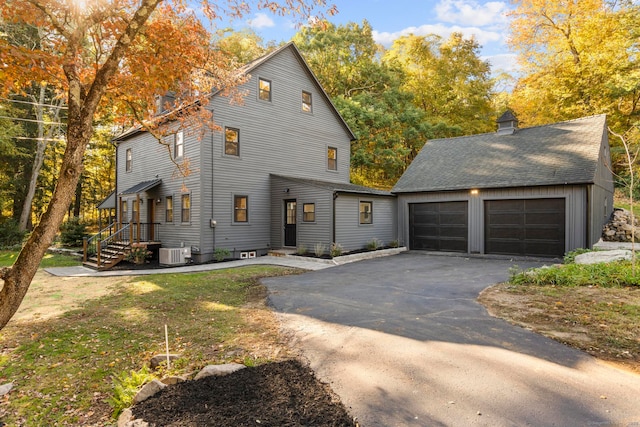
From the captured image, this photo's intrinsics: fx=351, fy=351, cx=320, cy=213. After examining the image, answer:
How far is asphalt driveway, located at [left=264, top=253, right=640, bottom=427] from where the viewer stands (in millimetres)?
3051

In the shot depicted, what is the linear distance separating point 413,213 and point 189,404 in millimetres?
14858

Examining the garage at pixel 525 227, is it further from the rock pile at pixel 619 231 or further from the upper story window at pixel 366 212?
the upper story window at pixel 366 212

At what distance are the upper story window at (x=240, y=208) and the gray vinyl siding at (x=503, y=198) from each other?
7352mm

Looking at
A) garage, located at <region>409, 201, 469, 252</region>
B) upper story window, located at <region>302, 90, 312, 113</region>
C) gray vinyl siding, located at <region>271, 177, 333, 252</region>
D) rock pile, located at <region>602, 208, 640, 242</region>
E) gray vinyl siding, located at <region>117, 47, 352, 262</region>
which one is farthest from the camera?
upper story window, located at <region>302, 90, 312, 113</region>

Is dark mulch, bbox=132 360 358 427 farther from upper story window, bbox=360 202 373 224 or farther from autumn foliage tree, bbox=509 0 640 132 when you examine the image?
autumn foliage tree, bbox=509 0 640 132

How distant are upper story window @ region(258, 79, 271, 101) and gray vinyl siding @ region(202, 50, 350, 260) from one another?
18 centimetres

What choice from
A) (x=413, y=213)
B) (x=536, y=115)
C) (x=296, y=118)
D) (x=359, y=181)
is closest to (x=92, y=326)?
(x=296, y=118)

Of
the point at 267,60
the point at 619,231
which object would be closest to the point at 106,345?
the point at 267,60

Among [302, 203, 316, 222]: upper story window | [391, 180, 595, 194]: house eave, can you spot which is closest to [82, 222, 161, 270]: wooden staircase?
[302, 203, 316, 222]: upper story window

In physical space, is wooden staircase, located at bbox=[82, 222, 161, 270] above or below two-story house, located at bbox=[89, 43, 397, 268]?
below

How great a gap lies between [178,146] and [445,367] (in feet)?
45.0

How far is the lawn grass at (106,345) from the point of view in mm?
3624

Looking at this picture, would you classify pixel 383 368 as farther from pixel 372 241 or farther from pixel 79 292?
pixel 372 241

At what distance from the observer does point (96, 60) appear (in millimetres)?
5910
